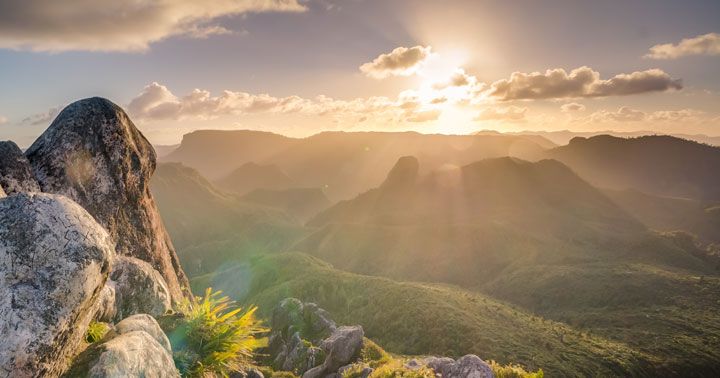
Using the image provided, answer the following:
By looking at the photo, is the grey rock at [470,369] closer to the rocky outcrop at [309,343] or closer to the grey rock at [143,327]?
the grey rock at [143,327]

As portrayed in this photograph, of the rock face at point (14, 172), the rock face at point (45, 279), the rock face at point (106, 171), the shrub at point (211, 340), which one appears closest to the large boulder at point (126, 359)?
the rock face at point (45, 279)

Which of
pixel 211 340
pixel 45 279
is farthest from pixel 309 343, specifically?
pixel 45 279

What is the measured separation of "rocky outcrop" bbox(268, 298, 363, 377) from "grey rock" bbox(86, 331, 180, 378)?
999 inches

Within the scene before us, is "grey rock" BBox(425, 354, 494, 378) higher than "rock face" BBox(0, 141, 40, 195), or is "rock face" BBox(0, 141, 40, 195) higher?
"rock face" BBox(0, 141, 40, 195)

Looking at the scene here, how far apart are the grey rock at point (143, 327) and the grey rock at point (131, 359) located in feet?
2.08

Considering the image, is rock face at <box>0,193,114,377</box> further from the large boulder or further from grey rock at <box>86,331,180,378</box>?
grey rock at <box>86,331,180,378</box>

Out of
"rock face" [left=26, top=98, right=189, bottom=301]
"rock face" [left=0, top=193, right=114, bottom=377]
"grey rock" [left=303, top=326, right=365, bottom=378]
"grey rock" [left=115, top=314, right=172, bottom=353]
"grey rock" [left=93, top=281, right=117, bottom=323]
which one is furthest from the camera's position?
"grey rock" [left=303, top=326, right=365, bottom=378]

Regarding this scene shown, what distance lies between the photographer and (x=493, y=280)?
437ft

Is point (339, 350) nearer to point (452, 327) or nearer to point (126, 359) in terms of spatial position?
point (126, 359)

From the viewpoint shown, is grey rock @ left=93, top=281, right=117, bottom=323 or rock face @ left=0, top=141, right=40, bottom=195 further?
rock face @ left=0, top=141, right=40, bottom=195

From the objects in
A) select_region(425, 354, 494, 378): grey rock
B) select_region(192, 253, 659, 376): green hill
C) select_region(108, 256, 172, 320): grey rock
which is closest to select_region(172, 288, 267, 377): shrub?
select_region(108, 256, 172, 320): grey rock

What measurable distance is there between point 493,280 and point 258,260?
281 feet

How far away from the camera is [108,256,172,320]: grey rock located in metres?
12.5

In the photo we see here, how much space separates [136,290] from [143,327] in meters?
4.33
